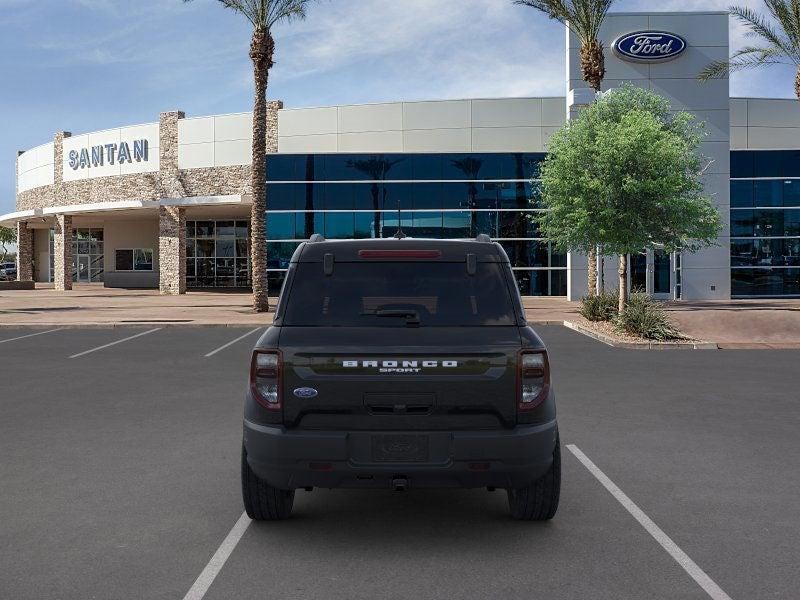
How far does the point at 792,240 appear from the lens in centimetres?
3591

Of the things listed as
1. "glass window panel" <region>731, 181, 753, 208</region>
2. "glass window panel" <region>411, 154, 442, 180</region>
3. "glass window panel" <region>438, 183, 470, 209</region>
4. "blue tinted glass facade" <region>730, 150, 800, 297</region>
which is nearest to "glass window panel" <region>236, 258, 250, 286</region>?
"glass window panel" <region>438, 183, 470, 209</region>

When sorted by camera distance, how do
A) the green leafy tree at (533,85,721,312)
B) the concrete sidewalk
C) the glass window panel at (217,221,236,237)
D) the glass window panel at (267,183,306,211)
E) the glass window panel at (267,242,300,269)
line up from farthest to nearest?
1. the glass window panel at (217,221,236,237)
2. the glass window panel at (267,242,300,269)
3. the glass window panel at (267,183,306,211)
4. the green leafy tree at (533,85,721,312)
5. the concrete sidewalk

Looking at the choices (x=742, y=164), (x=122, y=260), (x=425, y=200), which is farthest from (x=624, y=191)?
(x=122, y=260)

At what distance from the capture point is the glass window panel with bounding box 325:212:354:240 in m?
36.8

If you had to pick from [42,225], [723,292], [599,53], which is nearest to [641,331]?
[599,53]

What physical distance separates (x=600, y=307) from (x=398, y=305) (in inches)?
722

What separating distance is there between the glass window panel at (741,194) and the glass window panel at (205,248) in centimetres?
3103

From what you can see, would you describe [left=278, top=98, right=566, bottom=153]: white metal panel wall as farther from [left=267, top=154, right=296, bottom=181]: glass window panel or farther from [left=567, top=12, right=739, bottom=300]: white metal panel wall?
[left=567, top=12, right=739, bottom=300]: white metal panel wall

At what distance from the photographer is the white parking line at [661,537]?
4.16 m

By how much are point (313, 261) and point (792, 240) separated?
36165 mm

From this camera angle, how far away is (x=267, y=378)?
460 cm

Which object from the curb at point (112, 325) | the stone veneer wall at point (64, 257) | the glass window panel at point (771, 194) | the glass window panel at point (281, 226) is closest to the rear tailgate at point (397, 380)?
the curb at point (112, 325)

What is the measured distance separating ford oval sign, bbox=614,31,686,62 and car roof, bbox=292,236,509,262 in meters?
31.4

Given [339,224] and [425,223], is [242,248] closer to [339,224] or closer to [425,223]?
[339,224]
